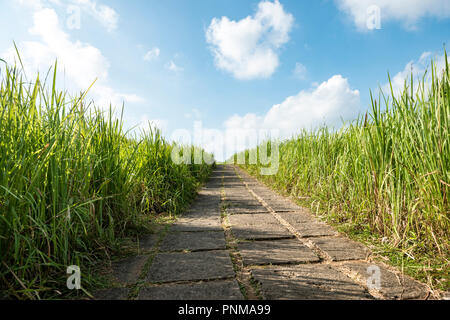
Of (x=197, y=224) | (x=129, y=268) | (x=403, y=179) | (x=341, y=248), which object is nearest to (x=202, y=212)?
(x=197, y=224)

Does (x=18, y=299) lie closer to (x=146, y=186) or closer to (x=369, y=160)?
(x=146, y=186)

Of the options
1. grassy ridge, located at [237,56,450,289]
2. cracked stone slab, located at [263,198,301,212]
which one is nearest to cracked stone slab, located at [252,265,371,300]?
grassy ridge, located at [237,56,450,289]

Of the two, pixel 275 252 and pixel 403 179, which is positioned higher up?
pixel 403 179

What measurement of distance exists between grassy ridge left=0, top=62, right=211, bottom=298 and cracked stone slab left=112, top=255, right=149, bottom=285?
158mm

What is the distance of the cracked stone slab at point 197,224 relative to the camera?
2.21 metres

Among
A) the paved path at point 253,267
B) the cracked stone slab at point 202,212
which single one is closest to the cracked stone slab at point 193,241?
the paved path at point 253,267

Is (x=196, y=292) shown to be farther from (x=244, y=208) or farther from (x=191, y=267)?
(x=244, y=208)

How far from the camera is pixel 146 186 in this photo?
2844mm

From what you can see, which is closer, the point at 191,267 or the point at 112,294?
the point at 112,294

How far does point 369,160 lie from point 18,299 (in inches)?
91.6

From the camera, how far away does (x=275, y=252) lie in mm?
1656

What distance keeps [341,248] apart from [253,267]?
28.7 inches

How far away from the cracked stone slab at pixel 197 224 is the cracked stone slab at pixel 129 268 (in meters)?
0.64

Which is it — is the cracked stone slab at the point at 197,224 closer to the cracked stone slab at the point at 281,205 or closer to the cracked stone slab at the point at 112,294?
the cracked stone slab at the point at 281,205
